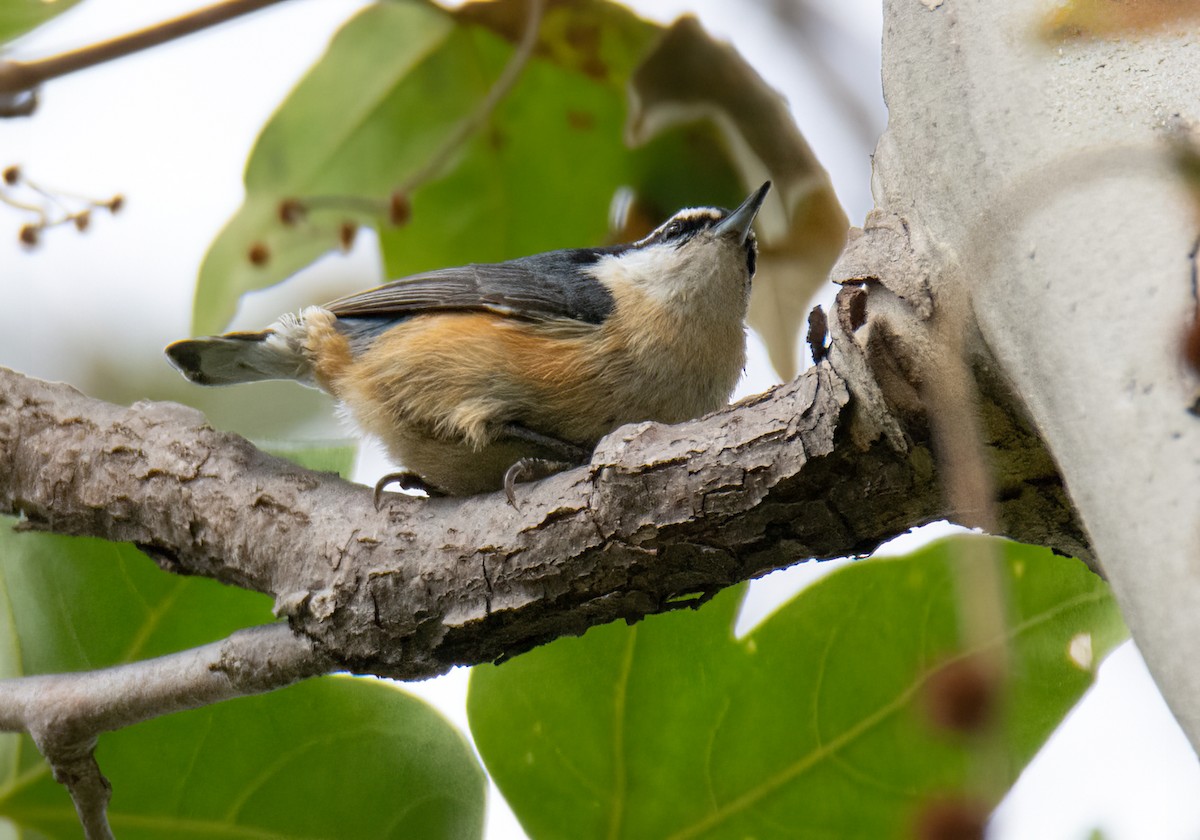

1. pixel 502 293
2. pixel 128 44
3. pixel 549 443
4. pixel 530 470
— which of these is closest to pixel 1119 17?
pixel 530 470

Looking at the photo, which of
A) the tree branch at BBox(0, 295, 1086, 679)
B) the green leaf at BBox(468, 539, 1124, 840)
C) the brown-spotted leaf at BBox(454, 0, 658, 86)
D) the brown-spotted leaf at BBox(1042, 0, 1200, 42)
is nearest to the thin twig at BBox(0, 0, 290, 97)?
the tree branch at BBox(0, 295, 1086, 679)

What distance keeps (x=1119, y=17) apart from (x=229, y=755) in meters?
1.79

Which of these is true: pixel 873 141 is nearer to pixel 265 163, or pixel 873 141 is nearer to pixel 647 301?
pixel 647 301

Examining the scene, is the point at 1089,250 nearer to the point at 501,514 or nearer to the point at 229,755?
the point at 501,514

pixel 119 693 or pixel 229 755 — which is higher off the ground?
pixel 119 693

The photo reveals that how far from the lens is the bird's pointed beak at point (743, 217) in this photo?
92.3 inches

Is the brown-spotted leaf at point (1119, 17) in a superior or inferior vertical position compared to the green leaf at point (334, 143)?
superior

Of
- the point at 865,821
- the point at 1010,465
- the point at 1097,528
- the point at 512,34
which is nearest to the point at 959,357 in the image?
the point at 1010,465

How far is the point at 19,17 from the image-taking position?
2.39 metres

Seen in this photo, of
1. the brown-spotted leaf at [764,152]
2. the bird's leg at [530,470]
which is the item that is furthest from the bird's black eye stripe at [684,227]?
the bird's leg at [530,470]

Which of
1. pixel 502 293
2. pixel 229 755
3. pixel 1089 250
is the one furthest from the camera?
pixel 502 293

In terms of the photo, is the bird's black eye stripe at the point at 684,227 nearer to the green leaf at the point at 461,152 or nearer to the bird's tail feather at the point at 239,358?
the green leaf at the point at 461,152

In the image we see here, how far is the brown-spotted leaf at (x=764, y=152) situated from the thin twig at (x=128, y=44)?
2.68 feet

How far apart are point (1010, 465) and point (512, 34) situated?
5.94 feet
